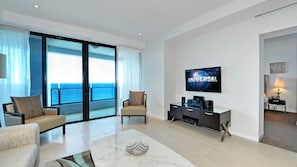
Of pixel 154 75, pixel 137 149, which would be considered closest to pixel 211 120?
pixel 137 149

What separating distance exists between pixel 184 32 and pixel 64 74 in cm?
355

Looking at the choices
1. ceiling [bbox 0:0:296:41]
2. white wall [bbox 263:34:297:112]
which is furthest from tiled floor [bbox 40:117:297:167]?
white wall [bbox 263:34:297:112]

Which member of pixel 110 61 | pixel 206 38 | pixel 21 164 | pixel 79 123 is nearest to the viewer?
pixel 21 164

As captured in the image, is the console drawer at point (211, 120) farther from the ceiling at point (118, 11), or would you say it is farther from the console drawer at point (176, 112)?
the ceiling at point (118, 11)

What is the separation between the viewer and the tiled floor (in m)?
2.11

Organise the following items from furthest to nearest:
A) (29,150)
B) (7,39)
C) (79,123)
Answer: (79,123) < (7,39) < (29,150)

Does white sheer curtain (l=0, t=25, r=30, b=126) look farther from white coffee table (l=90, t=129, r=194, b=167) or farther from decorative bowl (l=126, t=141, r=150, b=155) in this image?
decorative bowl (l=126, t=141, r=150, b=155)

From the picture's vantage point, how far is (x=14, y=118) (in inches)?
96.5

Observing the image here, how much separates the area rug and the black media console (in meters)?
2.34

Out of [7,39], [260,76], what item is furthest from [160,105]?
[7,39]

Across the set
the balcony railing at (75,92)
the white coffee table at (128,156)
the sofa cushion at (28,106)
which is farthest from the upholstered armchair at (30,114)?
the white coffee table at (128,156)

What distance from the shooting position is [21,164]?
1296mm

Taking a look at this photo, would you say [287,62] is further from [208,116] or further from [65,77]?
[65,77]

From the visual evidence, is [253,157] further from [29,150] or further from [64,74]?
[64,74]
